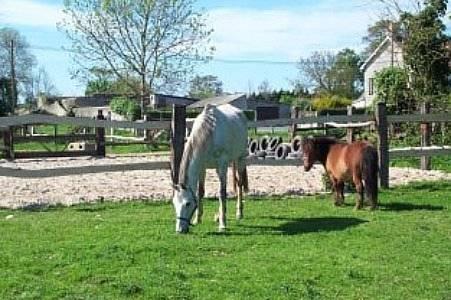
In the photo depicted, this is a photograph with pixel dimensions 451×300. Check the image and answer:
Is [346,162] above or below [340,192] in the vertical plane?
above

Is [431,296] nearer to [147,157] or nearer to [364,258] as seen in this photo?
[364,258]

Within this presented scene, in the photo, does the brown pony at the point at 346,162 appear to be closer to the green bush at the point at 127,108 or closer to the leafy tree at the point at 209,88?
the green bush at the point at 127,108

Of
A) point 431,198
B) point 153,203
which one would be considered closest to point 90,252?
point 153,203

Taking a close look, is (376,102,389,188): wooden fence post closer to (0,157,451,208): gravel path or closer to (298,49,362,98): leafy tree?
(0,157,451,208): gravel path

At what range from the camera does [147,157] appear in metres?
22.8

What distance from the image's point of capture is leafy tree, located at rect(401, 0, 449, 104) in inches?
1200

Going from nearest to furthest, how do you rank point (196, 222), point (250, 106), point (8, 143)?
point (196, 222), point (8, 143), point (250, 106)

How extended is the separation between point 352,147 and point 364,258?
3.65 metres

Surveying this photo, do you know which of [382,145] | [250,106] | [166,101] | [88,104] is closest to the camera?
[382,145]

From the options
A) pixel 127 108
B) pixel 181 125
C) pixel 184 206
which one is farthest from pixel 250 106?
pixel 184 206

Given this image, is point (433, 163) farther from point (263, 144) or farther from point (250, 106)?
point (250, 106)

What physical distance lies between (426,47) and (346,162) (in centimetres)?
2171

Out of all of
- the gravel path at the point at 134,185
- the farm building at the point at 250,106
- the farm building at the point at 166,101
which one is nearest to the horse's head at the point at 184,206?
the gravel path at the point at 134,185

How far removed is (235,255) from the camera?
734 centimetres
